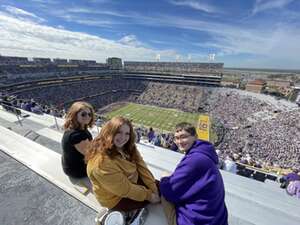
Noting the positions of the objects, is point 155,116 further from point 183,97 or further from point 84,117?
point 84,117

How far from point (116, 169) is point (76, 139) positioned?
942 millimetres

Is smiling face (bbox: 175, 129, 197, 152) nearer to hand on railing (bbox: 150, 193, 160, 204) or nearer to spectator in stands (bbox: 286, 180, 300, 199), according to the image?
hand on railing (bbox: 150, 193, 160, 204)

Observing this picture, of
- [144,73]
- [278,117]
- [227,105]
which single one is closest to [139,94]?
[144,73]

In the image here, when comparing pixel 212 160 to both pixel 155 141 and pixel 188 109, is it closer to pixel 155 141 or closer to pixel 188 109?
pixel 155 141

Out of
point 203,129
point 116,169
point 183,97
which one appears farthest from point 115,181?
point 183,97

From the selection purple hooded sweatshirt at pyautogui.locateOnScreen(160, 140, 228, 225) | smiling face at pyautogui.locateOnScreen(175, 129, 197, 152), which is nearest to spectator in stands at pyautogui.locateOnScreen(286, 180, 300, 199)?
purple hooded sweatshirt at pyautogui.locateOnScreen(160, 140, 228, 225)

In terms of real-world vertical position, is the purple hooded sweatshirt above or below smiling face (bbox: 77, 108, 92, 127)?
below

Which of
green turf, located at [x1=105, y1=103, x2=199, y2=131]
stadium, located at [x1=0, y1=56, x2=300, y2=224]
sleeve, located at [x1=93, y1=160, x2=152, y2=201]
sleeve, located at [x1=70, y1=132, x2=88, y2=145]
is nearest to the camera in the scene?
sleeve, located at [x1=93, y1=160, x2=152, y2=201]

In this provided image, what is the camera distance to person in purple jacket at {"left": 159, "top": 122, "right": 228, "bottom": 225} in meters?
1.67

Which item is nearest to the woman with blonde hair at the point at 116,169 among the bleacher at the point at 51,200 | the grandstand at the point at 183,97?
the bleacher at the point at 51,200

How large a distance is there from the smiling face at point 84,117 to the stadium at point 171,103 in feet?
17.1

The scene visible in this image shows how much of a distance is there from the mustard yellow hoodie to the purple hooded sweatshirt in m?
0.39

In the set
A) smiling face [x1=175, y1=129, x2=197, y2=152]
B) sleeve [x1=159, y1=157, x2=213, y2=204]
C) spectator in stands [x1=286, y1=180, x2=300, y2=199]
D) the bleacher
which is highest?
smiling face [x1=175, y1=129, x2=197, y2=152]

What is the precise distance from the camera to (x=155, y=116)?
32875 mm
